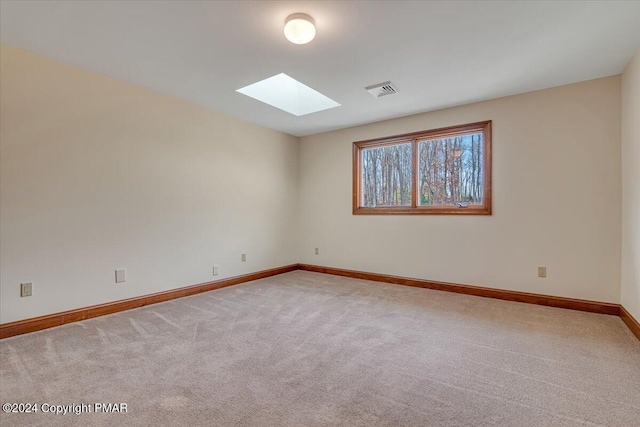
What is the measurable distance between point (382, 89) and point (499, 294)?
9.00ft

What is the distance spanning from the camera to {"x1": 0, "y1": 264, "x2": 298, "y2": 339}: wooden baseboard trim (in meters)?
2.33

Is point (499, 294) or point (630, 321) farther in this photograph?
point (499, 294)

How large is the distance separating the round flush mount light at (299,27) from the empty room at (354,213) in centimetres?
1

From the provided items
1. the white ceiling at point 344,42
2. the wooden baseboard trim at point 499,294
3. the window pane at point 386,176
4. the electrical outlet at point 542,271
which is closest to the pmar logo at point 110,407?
the white ceiling at point 344,42

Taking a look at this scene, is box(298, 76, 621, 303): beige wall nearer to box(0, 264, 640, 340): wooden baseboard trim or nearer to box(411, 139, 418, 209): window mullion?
box(0, 264, 640, 340): wooden baseboard trim

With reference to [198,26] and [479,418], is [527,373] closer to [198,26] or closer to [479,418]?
[479,418]

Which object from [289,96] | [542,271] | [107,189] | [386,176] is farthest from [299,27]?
[542,271]

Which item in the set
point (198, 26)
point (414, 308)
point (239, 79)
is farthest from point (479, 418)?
point (239, 79)

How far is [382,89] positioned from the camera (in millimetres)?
3121

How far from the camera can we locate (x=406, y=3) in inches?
72.6

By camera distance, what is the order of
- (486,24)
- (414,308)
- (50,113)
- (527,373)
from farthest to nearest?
(414,308), (50,113), (486,24), (527,373)

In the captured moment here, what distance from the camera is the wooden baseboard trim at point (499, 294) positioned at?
2.87m

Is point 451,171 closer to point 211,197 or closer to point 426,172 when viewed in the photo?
point 426,172

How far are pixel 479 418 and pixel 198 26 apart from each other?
2984mm
